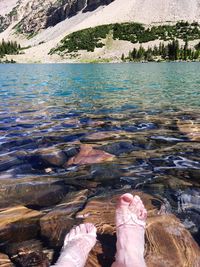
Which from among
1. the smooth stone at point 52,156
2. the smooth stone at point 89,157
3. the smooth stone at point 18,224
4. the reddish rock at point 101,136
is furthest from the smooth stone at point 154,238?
the reddish rock at point 101,136

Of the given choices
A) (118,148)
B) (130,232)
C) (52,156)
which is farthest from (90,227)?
(118,148)

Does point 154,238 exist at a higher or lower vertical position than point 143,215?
lower

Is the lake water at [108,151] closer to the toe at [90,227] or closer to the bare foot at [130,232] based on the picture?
the bare foot at [130,232]

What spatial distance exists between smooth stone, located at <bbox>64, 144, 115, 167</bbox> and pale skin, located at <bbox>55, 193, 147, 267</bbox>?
2.84 m

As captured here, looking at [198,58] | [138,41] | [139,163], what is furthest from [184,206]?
[138,41]

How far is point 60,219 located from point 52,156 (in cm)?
330

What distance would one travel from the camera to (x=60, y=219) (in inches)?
206

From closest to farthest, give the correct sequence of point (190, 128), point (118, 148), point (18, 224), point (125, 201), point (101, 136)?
point (18, 224) → point (125, 201) → point (118, 148) → point (101, 136) → point (190, 128)

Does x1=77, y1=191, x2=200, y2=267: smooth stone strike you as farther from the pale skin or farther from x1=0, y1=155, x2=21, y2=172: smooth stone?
x1=0, y1=155, x2=21, y2=172: smooth stone

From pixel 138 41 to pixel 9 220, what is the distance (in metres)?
172

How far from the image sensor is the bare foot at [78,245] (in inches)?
162

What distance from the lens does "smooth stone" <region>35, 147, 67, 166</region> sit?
26.5 ft

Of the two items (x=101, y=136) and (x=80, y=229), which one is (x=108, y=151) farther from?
(x=80, y=229)

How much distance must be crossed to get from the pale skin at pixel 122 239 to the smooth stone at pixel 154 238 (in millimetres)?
119
